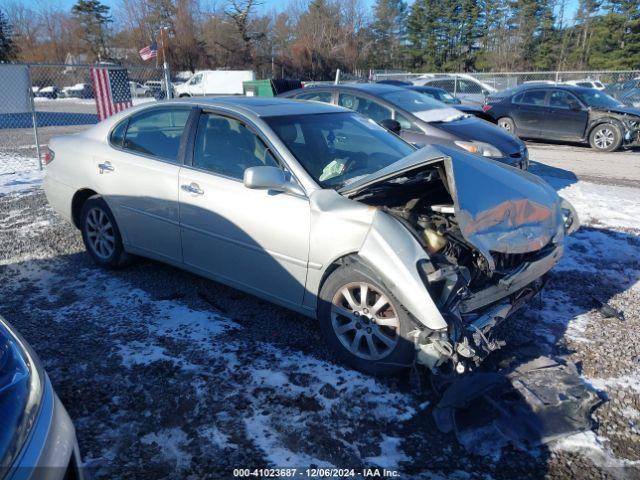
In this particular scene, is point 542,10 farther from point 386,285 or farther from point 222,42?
point 386,285

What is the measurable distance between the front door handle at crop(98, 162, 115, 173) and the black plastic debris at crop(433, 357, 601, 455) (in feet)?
11.3

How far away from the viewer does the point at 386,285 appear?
294 centimetres

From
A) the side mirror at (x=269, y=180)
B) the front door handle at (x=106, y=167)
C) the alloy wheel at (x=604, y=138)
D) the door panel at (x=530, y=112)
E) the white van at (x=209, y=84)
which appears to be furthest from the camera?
the white van at (x=209, y=84)

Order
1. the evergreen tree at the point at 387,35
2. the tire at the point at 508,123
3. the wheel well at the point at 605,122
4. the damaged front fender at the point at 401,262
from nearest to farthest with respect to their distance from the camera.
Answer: the damaged front fender at the point at 401,262 < the wheel well at the point at 605,122 < the tire at the point at 508,123 < the evergreen tree at the point at 387,35

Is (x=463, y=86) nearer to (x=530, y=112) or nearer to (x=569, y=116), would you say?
(x=530, y=112)

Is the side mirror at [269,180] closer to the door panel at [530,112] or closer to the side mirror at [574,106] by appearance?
the side mirror at [574,106]

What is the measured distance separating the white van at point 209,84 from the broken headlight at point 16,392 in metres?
28.0

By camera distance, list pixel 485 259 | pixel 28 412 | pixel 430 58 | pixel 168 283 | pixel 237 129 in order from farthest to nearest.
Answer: pixel 430 58 < pixel 168 283 < pixel 237 129 < pixel 485 259 < pixel 28 412

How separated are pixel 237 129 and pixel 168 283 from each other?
164 cm

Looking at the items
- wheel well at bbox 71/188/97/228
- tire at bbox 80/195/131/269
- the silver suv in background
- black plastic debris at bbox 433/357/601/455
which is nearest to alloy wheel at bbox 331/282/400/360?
black plastic debris at bbox 433/357/601/455

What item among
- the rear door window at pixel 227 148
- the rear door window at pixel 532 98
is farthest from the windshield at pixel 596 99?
the rear door window at pixel 227 148

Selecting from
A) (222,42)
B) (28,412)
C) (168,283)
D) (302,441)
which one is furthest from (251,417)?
(222,42)

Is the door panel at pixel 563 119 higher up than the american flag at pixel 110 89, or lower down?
lower down

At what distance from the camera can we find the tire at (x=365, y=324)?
9.78ft
